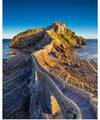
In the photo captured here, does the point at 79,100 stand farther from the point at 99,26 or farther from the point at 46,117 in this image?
the point at 99,26

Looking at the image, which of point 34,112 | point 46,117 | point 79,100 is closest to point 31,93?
point 34,112

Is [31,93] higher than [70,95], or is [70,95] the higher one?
[70,95]

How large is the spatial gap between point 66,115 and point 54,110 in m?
2.07

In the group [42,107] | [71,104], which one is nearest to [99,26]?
[71,104]

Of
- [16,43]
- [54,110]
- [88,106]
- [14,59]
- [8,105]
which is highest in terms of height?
[16,43]

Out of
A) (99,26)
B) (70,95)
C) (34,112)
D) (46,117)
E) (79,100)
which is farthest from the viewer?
(34,112)

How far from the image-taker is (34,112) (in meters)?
9.34

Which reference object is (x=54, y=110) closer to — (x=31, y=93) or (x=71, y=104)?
(x=71, y=104)

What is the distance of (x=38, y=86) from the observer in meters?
12.2

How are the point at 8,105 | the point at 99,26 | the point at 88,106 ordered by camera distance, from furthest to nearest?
1. the point at 8,105
2. the point at 88,106
3. the point at 99,26

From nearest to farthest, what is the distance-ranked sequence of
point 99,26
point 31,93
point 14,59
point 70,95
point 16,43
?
point 99,26, point 70,95, point 31,93, point 14,59, point 16,43

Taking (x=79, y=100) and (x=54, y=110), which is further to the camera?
(x=54, y=110)

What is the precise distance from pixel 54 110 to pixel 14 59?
2286cm

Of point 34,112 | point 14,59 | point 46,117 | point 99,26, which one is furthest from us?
point 14,59
